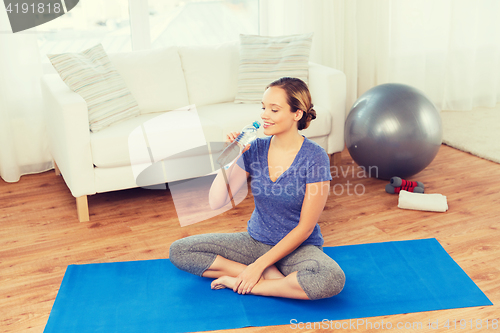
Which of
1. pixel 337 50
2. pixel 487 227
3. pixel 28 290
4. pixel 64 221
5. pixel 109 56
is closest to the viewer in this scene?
pixel 28 290

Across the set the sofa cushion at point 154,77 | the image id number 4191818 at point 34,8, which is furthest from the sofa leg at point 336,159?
the image id number 4191818 at point 34,8

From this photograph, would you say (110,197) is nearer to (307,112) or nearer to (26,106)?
(26,106)

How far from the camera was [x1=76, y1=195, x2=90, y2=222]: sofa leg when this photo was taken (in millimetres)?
2553

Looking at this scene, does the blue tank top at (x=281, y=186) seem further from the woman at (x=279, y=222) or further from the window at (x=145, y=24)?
the window at (x=145, y=24)

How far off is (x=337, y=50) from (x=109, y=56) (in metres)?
1.72

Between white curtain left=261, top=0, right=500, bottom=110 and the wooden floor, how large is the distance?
3.75 feet

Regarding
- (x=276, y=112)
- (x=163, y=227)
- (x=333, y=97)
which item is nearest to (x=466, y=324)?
(x=276, y=112)

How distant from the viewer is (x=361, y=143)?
9.25 ft

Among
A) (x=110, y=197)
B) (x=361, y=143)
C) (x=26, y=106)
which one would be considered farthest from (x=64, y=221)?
(x=361, y=143)

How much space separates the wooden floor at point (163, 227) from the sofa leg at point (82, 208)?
0.04 meters

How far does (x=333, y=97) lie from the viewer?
3.02 m

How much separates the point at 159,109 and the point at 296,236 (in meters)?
1.56

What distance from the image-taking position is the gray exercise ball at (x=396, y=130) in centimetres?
269
